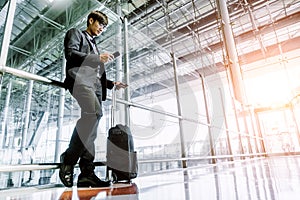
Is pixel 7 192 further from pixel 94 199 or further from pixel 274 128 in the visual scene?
pixel 274 128

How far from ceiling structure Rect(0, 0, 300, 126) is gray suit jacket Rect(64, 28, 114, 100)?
2.51 meters

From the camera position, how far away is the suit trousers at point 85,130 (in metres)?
0.86

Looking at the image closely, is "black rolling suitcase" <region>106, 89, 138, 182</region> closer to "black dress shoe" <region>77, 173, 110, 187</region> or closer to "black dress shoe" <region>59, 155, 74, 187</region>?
"black dress shoe" <region>77, 173, 110, 187</region>

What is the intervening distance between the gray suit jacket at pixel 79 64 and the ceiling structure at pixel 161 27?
8.23 ft

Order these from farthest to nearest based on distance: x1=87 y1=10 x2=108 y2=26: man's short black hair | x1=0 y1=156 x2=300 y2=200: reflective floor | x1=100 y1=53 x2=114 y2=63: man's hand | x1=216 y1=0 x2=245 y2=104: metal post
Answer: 1. x1=216 y1=0 x2=245 y2=104: metal post
2. x1=87 y1=10 x2=108 y2=26: man's short black hair
3. x1=100 y1=53 x2=114 y2=63: man's hand
4. x1=0 y1=156 x2=300 y2=200: reflective floor

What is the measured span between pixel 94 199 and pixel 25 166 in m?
0.24

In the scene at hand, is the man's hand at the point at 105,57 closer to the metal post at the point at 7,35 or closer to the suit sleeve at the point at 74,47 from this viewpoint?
the suit sleeve at the point at 74,47

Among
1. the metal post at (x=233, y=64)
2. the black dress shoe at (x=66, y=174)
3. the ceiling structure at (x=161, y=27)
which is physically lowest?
the black dress shoe at (x=66, y=174)

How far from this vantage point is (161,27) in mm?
4648

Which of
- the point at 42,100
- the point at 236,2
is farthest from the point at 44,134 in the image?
the point at 236,2

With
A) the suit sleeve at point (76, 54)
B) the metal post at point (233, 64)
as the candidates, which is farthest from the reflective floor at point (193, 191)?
the metal post at point (233, 64)

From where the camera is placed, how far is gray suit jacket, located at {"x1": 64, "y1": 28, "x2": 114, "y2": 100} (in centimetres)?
A: 86

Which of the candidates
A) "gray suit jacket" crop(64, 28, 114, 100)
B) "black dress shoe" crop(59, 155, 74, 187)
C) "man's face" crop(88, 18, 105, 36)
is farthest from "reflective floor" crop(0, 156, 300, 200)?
"man's face" crop(88, 18, 105, 36)

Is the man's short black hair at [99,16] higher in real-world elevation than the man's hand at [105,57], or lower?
higher
